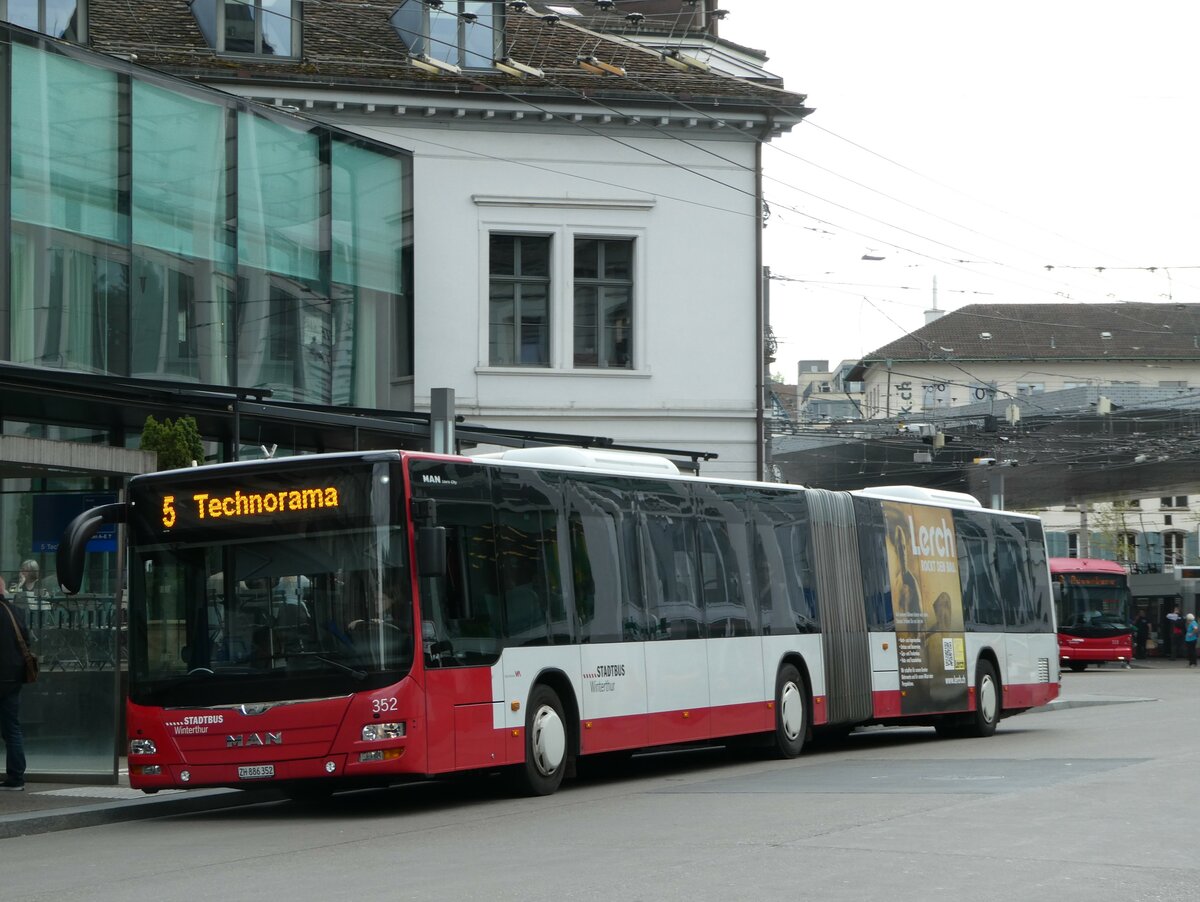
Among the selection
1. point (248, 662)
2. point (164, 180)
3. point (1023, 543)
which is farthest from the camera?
point (1023, 543)

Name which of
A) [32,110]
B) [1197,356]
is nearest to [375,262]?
[32,110]

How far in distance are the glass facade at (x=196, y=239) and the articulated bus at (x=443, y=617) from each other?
7184 mm

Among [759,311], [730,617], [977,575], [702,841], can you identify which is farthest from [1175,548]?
[702,841]

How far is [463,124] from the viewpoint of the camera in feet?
96.3

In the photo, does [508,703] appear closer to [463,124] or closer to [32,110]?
[32,110]

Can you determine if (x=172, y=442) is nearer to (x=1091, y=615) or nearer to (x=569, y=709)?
(x=569, y=709)

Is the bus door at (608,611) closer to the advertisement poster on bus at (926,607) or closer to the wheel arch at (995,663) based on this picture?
the advertisement poster on bus at (926,607)

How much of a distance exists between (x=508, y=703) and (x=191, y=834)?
2743 millimetres

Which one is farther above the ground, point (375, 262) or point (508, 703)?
point (375, 262)

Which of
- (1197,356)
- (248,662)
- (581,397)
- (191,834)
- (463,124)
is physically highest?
(1197,356)

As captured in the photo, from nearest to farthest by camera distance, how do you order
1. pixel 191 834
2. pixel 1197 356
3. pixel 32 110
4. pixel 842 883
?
pixel 842 883
pixel 191 834
pixel 32 110
pixel 1197 356

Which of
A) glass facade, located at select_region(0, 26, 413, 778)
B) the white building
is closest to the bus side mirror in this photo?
glass facade, located at select_region(0, 26, 413, 778)

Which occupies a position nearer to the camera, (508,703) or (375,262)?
(508,703)

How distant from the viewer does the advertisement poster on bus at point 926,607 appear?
2155 centimetres
